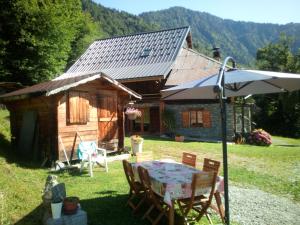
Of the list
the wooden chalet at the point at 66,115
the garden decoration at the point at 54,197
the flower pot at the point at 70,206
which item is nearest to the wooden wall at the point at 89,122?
the wooden chalet at the point at 66,115

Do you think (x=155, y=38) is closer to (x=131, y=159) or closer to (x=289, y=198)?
(x=131, y=159)

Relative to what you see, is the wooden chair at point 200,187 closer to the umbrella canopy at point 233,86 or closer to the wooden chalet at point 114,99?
the umbrella canopy at point 233,86

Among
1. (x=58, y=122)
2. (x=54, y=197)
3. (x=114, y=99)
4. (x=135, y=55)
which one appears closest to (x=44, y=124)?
(x=58, y=122)

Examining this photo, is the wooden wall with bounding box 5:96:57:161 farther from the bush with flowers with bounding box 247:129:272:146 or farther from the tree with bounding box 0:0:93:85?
the bush with flowers with bounding box 247:129:272:146

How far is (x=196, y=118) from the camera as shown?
70.8 feet

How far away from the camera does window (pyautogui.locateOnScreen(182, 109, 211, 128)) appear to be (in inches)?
832

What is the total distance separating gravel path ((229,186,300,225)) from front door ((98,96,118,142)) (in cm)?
656

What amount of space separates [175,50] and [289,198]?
1748 cm

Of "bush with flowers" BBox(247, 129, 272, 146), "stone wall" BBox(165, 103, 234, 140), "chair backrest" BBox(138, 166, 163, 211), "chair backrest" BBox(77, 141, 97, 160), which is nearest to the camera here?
"chair backrest" BBox(138, 166, 163, 211)

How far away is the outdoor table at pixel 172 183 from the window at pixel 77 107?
5184mm

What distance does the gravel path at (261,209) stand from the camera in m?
6.30

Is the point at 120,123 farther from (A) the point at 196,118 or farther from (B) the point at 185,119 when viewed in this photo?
(A) the point at 196,118

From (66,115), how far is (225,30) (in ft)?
404

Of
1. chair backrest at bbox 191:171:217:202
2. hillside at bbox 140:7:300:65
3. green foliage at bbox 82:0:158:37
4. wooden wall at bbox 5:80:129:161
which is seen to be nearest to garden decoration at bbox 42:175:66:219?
chair backrest at bbox 191:171:217:202
